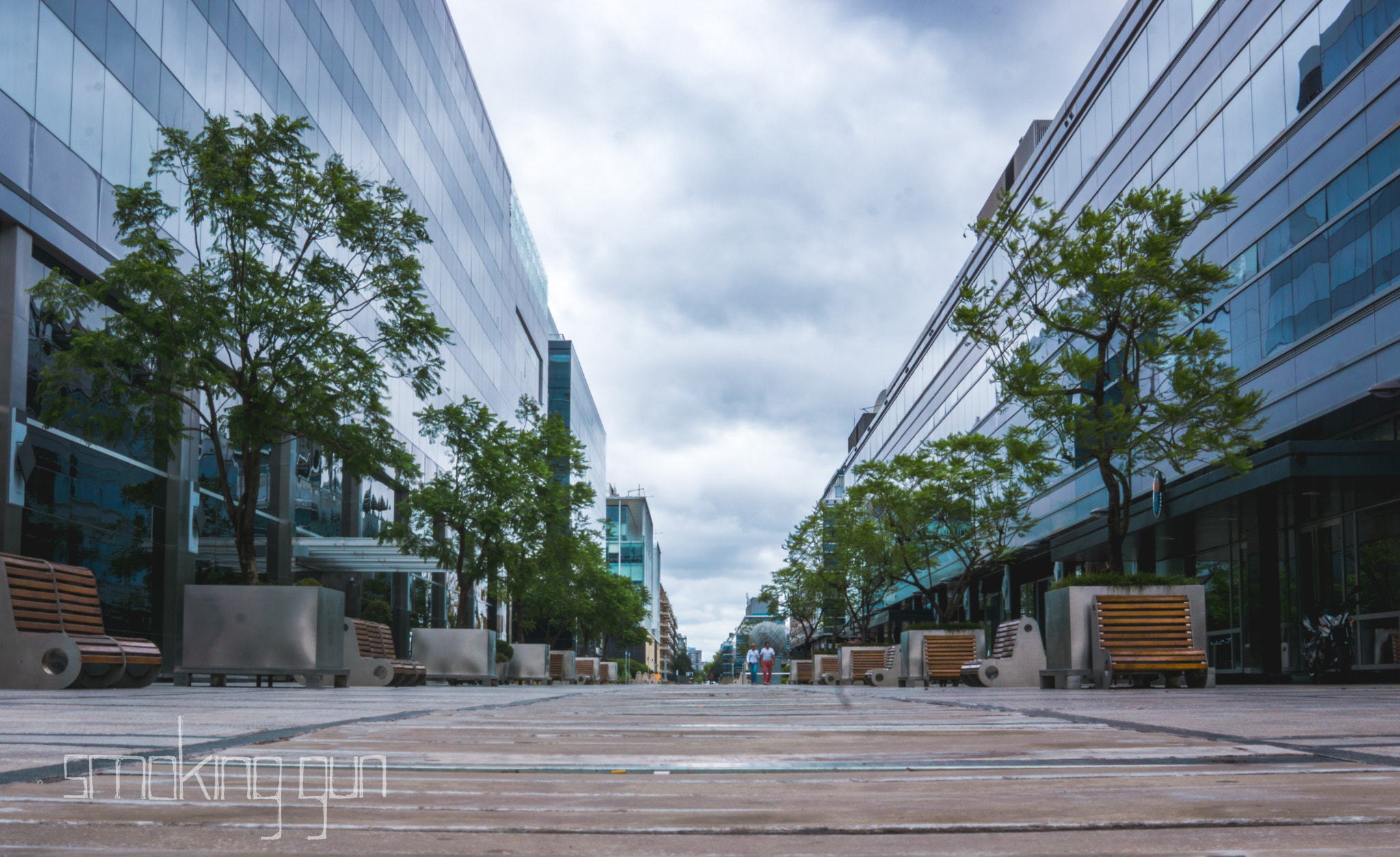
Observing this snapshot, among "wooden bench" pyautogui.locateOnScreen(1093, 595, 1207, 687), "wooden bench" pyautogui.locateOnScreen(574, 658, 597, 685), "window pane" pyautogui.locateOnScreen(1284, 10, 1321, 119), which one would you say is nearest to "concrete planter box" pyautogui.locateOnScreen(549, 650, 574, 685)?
"wooden bench" pyautogui.locateOnScreen(574, 658, 597, 685)

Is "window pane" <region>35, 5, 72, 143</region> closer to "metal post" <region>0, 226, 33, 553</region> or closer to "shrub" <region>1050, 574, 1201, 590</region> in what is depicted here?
"metal post" <region>0, 226, 33, 553</region>

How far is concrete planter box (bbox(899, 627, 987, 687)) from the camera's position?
2422 centimetres

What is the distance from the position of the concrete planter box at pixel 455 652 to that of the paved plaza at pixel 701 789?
69.1ft

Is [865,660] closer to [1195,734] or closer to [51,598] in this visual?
[51,598]

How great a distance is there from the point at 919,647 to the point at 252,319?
15376 mm

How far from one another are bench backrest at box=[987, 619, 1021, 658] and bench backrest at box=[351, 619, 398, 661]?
10221 millimetres

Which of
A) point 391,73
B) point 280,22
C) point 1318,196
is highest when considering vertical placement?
point 391,73

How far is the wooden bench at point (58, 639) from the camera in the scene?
1056 centimetres

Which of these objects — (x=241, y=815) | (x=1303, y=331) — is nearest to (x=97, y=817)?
(x=241, y=815)

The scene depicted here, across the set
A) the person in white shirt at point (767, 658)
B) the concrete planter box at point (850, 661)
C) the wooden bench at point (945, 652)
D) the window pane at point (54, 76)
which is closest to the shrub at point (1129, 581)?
the wooden bench at point (945, 652)

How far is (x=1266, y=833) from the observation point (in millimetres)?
1794

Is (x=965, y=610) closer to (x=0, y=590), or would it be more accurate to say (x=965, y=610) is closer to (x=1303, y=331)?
(x=1303, y=331)

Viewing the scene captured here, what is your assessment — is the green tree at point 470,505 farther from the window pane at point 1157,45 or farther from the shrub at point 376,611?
the window pane at point 1157,45

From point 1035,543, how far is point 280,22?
2952 cm
